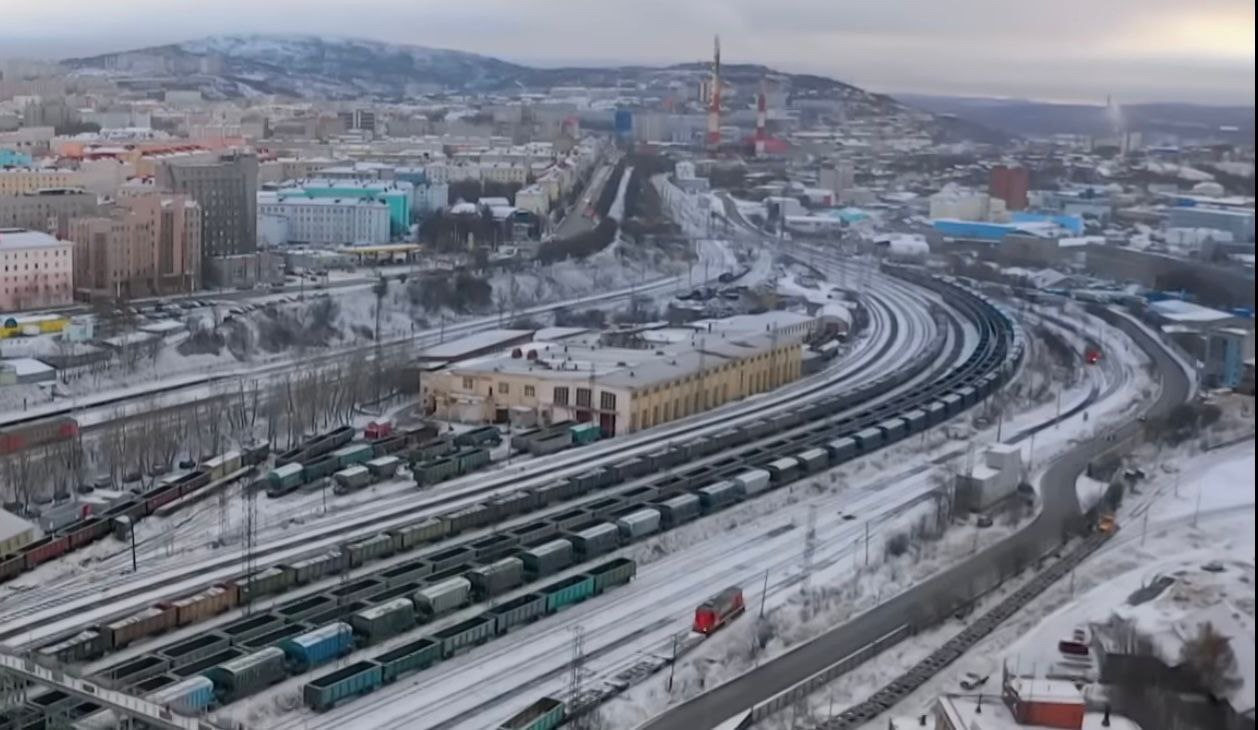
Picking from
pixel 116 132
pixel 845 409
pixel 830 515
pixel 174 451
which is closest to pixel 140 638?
pixel 174 451

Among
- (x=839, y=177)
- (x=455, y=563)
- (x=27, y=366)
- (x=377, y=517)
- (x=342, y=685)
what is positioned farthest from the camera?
(x=839, y=177)

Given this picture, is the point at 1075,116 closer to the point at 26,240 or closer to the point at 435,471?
the point at 435,471

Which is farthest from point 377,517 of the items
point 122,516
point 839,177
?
point 839,177

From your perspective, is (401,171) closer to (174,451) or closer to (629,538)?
(174,451)

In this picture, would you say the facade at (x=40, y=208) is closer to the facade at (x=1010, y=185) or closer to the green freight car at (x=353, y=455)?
the green freight car at (x=353, y=455)

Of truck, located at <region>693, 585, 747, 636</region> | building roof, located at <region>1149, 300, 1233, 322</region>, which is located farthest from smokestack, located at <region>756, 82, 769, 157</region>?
truck, located at <region>693, 585, 747, 636</region>
